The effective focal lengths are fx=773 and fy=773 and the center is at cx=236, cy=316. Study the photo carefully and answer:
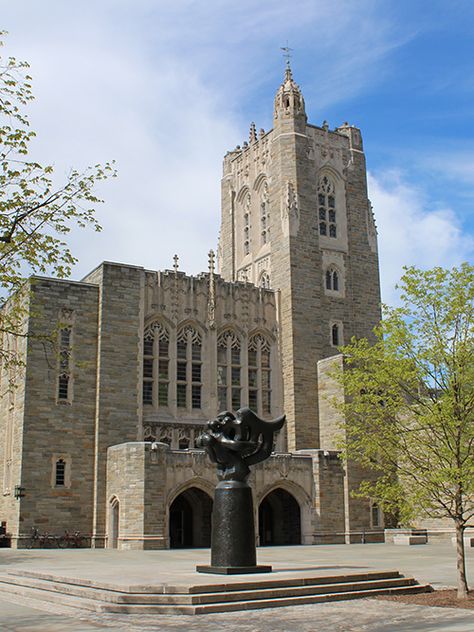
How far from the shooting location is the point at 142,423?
3578cm

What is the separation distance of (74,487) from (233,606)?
2143 cm

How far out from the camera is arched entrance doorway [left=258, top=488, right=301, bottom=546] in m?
36.9

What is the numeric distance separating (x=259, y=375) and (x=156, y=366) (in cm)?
583

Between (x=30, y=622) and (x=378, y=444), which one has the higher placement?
(x=378, y=444)

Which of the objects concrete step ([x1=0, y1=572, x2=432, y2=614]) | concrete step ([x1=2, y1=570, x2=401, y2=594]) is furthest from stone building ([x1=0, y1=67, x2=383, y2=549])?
concrete step ([x1=0, y1=572, x2=432, y2=614])

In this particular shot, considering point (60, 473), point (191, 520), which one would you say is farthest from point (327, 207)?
point (60, 473)

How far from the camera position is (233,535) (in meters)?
16.6

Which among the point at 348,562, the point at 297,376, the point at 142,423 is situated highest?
the point at 297,376

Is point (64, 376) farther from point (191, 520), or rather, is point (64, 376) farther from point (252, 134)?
point (252, 134)

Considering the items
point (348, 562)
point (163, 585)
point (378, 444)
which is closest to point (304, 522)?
point (348, 562)

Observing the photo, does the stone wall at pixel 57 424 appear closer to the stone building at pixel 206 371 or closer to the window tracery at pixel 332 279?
the stone building at pixel 206 371

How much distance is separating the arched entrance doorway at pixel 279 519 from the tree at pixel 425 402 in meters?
20.3

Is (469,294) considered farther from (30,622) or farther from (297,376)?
(297,376)

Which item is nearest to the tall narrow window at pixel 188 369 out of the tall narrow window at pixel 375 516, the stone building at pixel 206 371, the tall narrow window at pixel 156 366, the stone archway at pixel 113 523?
the stone building at pixel 206 371
